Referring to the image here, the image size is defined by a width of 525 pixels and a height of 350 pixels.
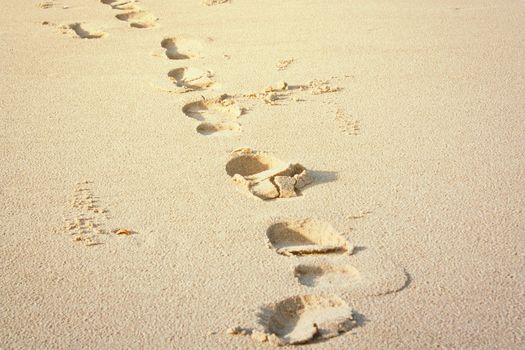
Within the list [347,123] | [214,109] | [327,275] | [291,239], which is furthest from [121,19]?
[327,275]

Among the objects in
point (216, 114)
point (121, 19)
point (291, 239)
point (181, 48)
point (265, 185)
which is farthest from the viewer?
point (121, 19)

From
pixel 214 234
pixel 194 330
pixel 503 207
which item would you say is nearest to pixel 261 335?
pixel 194 330

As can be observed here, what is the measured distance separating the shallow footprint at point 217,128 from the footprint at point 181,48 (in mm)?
885

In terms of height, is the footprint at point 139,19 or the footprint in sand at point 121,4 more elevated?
the footprint in sand at point 121,4

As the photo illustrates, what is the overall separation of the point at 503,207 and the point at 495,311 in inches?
21.4

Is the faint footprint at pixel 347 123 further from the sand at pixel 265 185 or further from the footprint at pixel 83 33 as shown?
the footprint at pixel 83 33

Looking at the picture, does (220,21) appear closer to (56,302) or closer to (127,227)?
(127,227)

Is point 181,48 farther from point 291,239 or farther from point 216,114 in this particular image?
point 291,239

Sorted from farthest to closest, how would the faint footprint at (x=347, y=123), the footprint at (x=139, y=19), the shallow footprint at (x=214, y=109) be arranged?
the footprint at (x=139, y=19) < the shallow footprint at (x=214, y=109) < the faint footprint at (x=347, y=123)

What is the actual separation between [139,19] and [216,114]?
155 cm

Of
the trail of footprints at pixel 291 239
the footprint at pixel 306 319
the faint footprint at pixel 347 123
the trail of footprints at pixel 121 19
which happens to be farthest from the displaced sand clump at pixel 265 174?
the trail of footprints at pixel 121 19

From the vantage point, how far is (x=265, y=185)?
7.57 ft

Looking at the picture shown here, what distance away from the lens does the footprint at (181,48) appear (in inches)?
142

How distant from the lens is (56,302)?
176 centimetres
